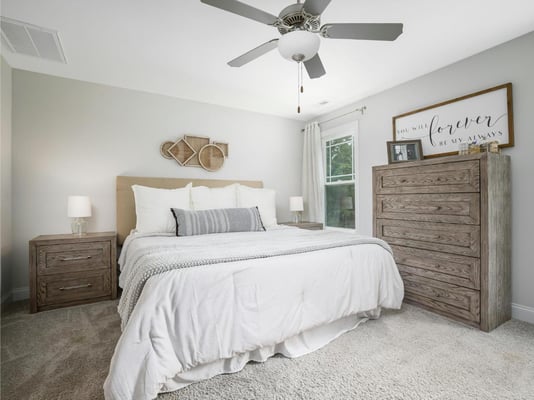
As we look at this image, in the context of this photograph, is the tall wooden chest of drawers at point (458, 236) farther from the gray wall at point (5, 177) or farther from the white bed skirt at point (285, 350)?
the gray wall at point (5, 177)

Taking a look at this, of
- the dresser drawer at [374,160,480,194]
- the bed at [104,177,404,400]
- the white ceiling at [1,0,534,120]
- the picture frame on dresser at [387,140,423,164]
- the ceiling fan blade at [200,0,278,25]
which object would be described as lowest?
the bed at [104,177,404,400]

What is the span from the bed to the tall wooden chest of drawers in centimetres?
50

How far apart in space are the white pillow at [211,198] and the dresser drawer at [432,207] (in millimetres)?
1724

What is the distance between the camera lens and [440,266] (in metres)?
2.38

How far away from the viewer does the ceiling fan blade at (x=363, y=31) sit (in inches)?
64.9

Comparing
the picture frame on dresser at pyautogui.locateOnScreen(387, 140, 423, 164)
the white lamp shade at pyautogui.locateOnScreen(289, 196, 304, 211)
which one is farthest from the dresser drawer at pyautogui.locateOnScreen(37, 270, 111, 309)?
the picture frame on dresser at pyautogui.locateOnScreen(387, 140, 423, 164)

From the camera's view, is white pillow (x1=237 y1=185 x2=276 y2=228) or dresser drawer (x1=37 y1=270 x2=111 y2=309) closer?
dresser drawer (x1=37 y1=270 x2=111 y2=309)

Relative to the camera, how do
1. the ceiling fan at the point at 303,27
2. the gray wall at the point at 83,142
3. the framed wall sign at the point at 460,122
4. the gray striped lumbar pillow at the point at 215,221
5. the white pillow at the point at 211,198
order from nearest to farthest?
the ceiling fan at the point at 303,27
the framed wall sign at the point at 460,122
the gray striped lumbar pillow at the point at 215,221
the gray wall at the point at 83,142
the white pillow at the point at 211,198

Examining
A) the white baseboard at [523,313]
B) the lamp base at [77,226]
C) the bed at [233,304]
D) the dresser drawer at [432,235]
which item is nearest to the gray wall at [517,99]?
the white baseboard at [523,313]

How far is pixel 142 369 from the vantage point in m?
1.25

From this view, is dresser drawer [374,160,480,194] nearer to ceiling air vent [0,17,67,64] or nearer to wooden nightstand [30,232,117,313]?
wooden nightstand [30,232,117,313]

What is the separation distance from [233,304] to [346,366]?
817 millimetres

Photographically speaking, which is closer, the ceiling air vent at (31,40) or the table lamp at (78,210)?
the ceiling air vent at (31,40)

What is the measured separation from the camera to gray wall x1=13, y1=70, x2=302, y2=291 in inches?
112
